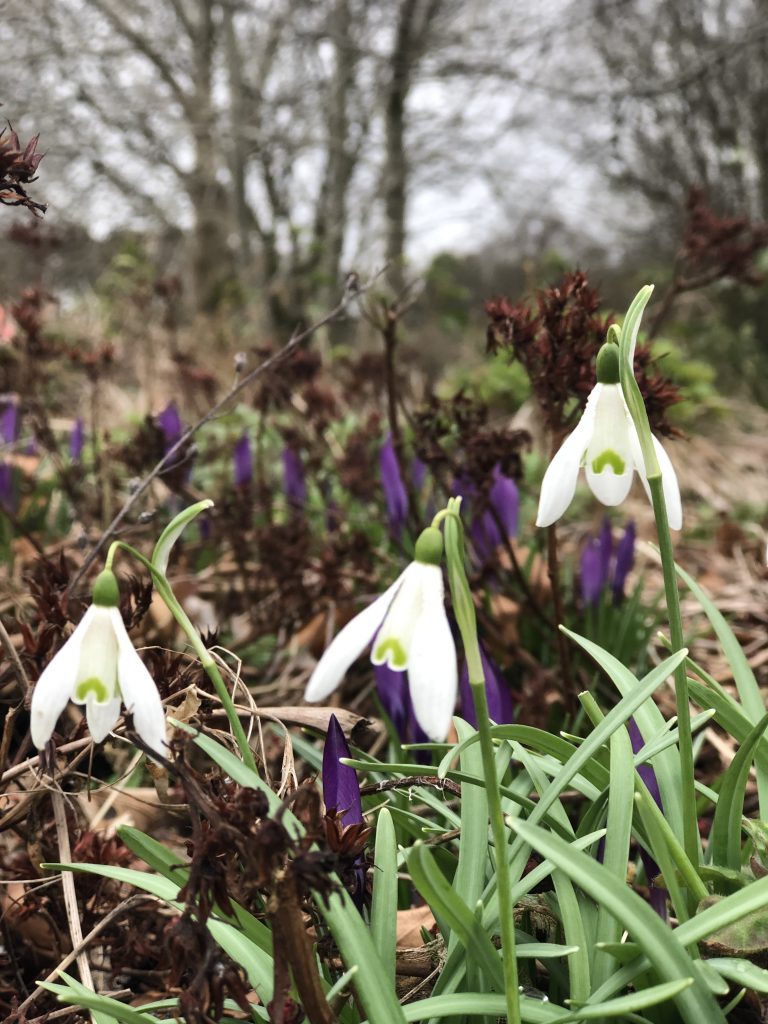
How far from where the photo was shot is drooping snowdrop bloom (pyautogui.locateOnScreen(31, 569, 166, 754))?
84 centimetres

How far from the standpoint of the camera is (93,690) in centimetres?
84

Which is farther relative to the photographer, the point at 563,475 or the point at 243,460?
the point at 243,460

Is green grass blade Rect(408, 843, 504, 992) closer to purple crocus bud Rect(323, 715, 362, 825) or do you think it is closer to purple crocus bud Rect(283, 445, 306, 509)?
purple crocus bud Rect(323, 715, 362, 825)

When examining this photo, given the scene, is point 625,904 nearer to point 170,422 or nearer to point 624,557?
point 624,557

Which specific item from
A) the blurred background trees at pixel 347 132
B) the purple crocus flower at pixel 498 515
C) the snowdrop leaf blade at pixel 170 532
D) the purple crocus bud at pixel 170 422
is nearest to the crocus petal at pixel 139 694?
the snowdrop leaf blade at pixel 170 532

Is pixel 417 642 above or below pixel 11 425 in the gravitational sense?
below

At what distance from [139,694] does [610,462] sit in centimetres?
55

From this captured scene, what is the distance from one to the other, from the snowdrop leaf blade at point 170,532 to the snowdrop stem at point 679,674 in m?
0.46

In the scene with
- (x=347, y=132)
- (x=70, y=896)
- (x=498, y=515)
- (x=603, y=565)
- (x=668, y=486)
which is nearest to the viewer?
(x=668, y=486)

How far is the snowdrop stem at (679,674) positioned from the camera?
92 cm

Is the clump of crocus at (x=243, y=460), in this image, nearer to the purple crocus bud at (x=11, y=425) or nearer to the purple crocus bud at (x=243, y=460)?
the purple crocus bud at (x=243, y=460)

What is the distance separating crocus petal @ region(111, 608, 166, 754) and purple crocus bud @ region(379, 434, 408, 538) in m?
1.72

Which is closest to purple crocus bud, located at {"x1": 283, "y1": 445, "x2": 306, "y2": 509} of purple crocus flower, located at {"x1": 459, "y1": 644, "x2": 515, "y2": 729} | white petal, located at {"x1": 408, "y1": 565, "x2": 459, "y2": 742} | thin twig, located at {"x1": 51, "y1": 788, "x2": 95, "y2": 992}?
purple crocus flower, located at {"x1": 459, "y1": 644, "x2": 515, "y2": 729}

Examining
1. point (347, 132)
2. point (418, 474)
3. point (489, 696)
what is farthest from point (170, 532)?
point (347, 132)
